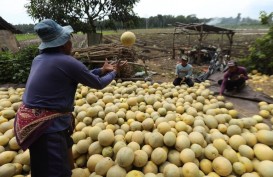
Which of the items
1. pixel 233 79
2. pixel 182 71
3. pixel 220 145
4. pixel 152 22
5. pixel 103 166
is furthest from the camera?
pixel 152 22

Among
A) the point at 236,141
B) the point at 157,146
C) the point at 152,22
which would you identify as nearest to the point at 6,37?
the point at 157,146

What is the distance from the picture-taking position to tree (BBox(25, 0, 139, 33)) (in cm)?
1342

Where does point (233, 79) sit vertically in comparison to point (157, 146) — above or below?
below

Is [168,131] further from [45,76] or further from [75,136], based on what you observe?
[45,76]

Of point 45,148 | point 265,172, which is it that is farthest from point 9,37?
point 265,172

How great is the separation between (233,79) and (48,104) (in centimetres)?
572

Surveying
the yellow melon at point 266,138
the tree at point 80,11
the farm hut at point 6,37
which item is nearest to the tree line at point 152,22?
the tree at point 80,11

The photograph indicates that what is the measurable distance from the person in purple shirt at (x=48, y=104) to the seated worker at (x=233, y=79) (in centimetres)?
519

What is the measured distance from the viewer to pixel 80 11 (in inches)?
553

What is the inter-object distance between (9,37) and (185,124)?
1457 cm

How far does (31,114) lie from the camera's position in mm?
2246

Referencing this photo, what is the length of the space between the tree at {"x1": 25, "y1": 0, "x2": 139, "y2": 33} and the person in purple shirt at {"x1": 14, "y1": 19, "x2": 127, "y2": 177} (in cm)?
1210

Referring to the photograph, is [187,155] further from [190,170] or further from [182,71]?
[182,71]

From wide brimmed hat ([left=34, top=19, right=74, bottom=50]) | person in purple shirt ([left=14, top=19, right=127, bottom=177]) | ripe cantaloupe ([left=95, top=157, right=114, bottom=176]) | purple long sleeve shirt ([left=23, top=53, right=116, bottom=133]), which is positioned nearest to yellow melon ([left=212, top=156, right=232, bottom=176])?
ripe cantaloupe ([left=95, top=157, right=114, bottom=176])
